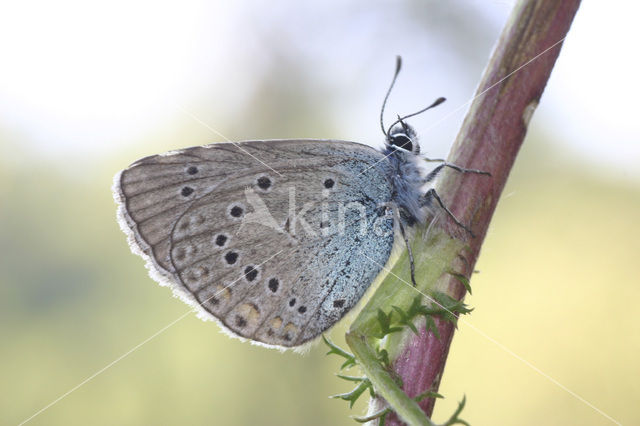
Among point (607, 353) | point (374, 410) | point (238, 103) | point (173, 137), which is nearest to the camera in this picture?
point (374, 410)

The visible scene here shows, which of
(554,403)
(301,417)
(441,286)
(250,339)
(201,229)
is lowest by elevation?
(301,417)

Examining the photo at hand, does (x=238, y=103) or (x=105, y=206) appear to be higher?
(x=238, y=103)

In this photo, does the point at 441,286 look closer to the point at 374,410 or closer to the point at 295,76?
the point at 374,410

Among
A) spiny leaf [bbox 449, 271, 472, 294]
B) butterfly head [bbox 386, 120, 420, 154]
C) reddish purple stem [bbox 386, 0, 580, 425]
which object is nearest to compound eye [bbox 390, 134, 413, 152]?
butterfly head [bbox 386, 120, 420, 154]

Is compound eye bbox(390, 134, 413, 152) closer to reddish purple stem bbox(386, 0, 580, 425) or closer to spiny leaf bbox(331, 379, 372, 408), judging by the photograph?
reddish purple stem bbox(386, 0, 580, 425)

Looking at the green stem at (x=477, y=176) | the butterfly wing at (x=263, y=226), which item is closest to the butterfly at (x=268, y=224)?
the butterfly wing at (x=263, y=226)

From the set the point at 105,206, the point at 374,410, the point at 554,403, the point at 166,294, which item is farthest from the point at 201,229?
the point at 554,403

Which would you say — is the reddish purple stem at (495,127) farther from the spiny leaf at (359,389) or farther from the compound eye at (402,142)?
the compound eye at (402,142)
